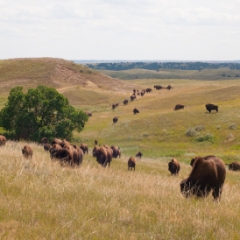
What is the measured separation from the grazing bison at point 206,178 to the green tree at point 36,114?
34.9m

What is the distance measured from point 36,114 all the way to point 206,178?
3847cm

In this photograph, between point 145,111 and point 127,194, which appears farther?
point 145,111

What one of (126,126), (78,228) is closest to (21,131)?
(126,126)

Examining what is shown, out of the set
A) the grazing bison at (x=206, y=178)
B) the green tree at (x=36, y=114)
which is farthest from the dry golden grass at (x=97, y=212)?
the green tree at (x=36, y=114)

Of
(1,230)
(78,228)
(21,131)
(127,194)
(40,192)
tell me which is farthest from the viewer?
(21,131)

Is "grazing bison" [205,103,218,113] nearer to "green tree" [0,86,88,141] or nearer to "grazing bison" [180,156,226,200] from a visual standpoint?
"green tree" [0,86,88,141]

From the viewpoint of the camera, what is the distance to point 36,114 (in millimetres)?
45750

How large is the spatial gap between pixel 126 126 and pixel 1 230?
49221 mm

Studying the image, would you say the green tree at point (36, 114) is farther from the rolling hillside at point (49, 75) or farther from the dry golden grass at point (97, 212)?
the rolling hillside at point (49, 75)

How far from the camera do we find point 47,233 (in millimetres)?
5180

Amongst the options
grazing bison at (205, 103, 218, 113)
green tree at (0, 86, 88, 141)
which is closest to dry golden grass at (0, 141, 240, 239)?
green tree at (0, 86, 88, 141)

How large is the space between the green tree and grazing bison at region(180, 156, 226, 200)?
3492cm

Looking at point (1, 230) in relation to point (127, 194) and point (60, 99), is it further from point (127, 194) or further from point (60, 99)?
point (60, 99)

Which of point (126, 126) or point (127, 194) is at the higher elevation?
point (127, 194)
